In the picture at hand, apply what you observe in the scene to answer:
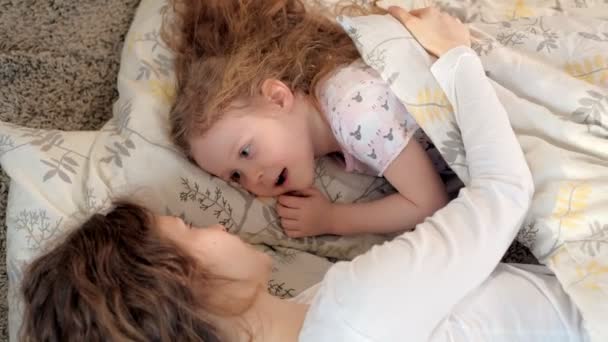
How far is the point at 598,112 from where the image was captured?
2.98ft

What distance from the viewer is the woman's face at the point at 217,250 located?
77 cm

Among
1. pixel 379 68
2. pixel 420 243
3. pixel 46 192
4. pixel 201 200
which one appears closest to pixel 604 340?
pixel 420 243

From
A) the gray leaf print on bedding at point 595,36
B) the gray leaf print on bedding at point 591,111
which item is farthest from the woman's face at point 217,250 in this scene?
the gray leaf print on bedding at point 595,36

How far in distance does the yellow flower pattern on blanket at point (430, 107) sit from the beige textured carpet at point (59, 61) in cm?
57

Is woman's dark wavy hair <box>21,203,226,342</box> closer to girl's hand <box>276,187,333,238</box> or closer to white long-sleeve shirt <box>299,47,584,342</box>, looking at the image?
white long-sleeve shirt <box>299,47,584,342</box>

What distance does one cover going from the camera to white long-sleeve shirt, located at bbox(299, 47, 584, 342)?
709 millimetres

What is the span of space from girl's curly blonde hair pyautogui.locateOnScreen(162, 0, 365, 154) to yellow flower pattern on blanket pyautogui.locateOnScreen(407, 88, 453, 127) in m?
0.16

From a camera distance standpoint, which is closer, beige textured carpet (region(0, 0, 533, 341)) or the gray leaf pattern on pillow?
the gray leaf pattern on pillow

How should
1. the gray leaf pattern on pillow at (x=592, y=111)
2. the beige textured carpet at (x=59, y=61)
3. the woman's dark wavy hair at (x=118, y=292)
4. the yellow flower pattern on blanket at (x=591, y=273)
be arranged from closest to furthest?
1. the woman's dark wavy hair at (x=118, y=292)
2. the yellow flower pattern on blanket at (x=591, y=273)
3. the gray leaf pattern on pillow at (x=592, y=111)
4. the beige textured carpet at (x=59, y=61)

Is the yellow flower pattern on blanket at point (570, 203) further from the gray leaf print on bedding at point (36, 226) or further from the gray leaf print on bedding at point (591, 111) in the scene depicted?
the gray leaf print on bedding at point (36, 226)

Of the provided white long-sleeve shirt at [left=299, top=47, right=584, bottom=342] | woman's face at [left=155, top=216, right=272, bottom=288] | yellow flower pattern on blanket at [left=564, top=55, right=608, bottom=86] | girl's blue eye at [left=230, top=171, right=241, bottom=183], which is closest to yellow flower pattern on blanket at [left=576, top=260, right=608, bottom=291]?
white long-sleeve shirt at [left=299, top=47, right=584, bottom=342]

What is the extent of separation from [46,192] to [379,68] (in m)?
0.52

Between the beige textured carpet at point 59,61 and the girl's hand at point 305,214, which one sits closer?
the girl's hand at point 305,214

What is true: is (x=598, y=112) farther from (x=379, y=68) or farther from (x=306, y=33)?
(x=306, y=33)
